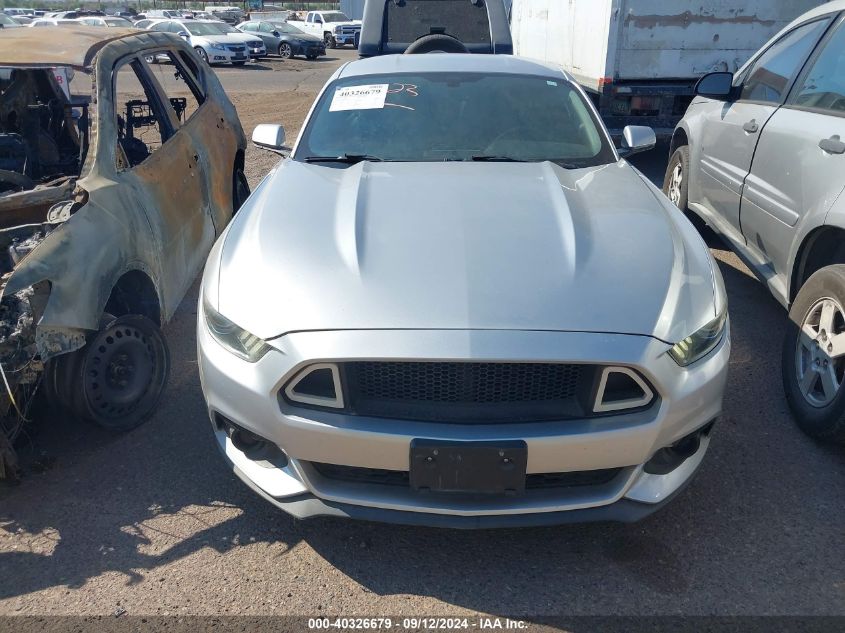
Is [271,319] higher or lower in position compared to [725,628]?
higher

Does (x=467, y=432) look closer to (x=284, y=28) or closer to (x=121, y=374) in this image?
(x=121, y=374)

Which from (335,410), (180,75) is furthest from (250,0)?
(335,410)

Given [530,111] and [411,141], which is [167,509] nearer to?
[411,141]

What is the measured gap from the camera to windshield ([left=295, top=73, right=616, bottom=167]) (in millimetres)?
3705

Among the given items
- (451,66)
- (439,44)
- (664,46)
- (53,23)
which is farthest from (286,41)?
(451,66)

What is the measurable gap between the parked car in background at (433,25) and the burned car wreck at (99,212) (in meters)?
3.47

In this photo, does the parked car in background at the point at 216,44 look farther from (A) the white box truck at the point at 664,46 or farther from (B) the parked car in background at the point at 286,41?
(A) the white box truck at the point at 664,46

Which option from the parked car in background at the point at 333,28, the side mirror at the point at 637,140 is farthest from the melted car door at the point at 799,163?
the parked car in background at the point at 333,28

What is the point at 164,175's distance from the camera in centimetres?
405

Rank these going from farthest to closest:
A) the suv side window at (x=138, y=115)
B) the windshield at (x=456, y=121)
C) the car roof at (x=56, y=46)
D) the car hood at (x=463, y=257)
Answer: the suv side window at (x=138, y=115)
the car roof at (x=56, y=46)
the windshield at (x=456, y=121)
the car hood at (x=463, y=257)

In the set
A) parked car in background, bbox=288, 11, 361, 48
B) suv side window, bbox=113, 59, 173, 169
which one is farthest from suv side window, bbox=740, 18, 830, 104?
parked car in background, bbox=288, 11, 361, 48

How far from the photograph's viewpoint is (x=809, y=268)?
3.63 metres

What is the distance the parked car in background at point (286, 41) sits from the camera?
29.1 meters

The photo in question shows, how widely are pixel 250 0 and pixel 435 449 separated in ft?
220
